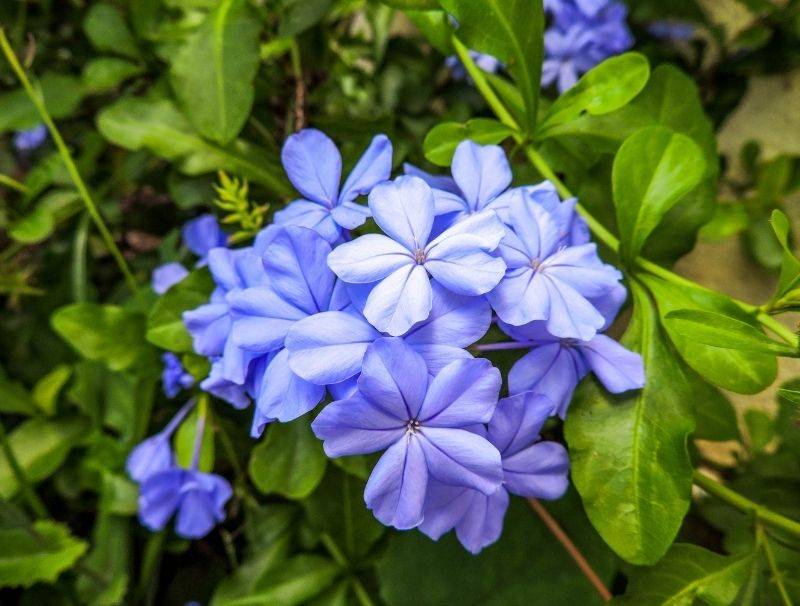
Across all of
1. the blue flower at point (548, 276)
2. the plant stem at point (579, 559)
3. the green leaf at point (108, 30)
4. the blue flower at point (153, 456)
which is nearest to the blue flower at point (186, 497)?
the blue flower at point (153, 456)

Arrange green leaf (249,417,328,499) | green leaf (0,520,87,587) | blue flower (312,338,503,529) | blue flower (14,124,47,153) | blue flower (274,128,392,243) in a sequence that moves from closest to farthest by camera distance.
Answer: blue flower (312,338,503,529), blue flower (274,128,392,243), green leaf (249,417,328,499), green leaf (0,520,87,587), blue flower (14,124,47,153)

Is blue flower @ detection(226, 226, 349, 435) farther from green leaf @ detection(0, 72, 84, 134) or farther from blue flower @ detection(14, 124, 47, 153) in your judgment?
blue flower @ detection(14, 124, 47, 153)

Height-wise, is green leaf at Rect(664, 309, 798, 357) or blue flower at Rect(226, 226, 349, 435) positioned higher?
blue flower at Rect(226, 226, 349, 435)

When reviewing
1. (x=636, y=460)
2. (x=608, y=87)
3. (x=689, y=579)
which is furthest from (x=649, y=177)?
(x=689, y=579)

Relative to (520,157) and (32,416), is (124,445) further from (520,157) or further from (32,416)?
(520,157)

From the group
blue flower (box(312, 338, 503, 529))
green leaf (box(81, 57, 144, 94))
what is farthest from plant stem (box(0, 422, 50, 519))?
blue flower (box(312, 338, 503, 529))
